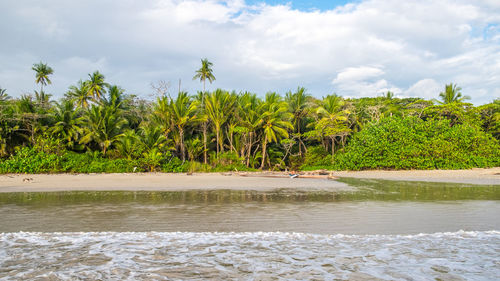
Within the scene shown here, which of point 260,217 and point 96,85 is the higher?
point 96,85

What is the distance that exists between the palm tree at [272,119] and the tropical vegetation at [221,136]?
0.30ft

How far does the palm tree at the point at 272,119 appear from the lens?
86.4 ft

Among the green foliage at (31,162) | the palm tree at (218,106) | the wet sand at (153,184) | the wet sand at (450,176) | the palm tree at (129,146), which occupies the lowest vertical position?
the wet sand at (153,184)

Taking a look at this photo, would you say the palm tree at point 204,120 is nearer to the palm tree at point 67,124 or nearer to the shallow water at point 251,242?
the palm tree at point 67,124

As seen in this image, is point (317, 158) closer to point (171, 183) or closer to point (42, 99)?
point (171, 183)

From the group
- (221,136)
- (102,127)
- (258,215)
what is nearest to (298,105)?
(221,136)

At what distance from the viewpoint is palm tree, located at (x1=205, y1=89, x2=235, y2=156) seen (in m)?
26.1

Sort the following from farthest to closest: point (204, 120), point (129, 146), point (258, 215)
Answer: point (204, 120), point (129, 146), point (258, 215)

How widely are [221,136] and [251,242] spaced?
22.5 m

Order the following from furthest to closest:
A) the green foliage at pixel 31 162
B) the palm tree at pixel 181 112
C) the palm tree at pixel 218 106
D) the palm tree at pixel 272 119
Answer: the palm tree at pixel 272 119 → the palm tree at pixel 218 106 → the palm tree at pixel 181 112 → the green foliage at pixel 31 162

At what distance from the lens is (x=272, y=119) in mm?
26406

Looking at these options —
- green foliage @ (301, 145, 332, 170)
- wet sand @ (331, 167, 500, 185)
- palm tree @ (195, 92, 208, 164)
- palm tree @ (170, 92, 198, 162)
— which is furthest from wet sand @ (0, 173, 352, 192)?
green foliage @ (301, 145, 332, 170)

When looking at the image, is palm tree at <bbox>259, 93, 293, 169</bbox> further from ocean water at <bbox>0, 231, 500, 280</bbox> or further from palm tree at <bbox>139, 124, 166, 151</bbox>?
ocean water at <bbox>0, 231, 500, 280</bbox>

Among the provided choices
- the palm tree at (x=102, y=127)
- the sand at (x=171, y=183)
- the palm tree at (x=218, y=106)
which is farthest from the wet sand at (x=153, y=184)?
the palm tree at (x=218, y=106)
